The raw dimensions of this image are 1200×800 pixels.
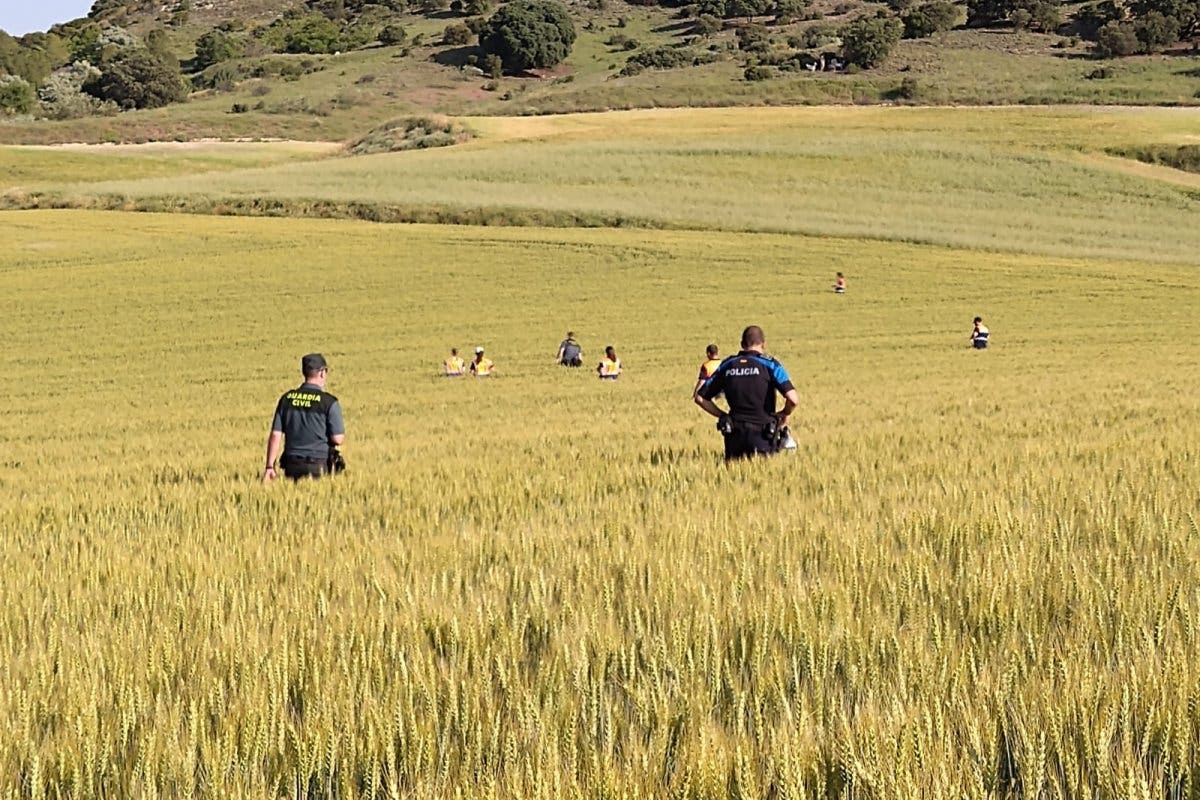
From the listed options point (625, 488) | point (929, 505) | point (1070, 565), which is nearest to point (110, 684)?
point (1070, 565)

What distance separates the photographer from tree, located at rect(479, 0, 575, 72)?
134125 mm

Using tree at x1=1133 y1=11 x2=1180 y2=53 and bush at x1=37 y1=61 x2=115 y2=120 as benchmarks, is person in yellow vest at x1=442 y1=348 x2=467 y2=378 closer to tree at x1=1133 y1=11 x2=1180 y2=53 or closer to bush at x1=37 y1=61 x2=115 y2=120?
tree at x1=1133 y1=11 x2=1180 y2=53

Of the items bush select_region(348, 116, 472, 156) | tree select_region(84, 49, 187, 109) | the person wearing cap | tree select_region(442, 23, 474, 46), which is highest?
tree select_region(442, 23, 474, 46)

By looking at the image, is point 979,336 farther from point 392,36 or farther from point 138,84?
point 392,36

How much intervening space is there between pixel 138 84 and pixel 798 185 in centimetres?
9438

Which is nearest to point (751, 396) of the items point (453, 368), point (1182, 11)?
point (453, 368)

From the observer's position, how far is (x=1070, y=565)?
474cm

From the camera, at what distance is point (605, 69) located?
132500mm

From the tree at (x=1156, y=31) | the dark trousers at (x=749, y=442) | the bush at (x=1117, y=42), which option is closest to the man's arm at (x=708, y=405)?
the dark trousers at (x=749, y=442)

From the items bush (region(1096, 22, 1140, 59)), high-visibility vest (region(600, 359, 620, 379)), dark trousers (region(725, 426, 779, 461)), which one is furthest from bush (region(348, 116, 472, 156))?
dark trousers (region(725, 426, 779, 461))

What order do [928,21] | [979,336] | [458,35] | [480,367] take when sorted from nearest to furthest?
[480,367] < [979,336] < [928,21] < [458,35]

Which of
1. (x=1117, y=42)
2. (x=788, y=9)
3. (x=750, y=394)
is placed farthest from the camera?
(x=788, y=9)

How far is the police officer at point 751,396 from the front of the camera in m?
9.64

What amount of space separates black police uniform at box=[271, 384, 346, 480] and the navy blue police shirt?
3120mm
